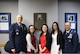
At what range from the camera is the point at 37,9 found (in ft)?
18.3

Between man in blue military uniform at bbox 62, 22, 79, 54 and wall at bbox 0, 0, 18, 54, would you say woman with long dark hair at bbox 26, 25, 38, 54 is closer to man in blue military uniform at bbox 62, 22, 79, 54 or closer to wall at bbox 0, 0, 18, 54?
man in blue military uniform at bbox 62, 22, 79, 54

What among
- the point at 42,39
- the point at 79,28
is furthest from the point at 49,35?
the point at 79,28

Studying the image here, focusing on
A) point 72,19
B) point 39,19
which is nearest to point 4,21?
point 39,19

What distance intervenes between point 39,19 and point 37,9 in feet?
0.89

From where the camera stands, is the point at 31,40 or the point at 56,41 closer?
the point at 56,41

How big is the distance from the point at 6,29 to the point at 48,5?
1399 millimetres

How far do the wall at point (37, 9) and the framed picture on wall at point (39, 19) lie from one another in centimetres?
8

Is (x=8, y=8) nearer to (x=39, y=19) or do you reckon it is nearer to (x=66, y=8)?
Result: (x=39, y=19)

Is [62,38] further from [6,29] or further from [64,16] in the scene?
[6,29]

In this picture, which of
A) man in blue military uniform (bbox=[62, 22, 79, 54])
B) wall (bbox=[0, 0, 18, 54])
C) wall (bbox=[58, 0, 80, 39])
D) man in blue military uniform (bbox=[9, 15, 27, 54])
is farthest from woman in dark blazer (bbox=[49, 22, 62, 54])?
wall (bbox=[0, 0, 18, 54])

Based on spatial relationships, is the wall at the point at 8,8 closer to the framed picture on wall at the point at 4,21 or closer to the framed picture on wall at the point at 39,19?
the framed picture on wall at the point at 4,21

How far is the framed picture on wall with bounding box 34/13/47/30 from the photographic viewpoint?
5582 millimetres

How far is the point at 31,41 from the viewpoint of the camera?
17.0ft

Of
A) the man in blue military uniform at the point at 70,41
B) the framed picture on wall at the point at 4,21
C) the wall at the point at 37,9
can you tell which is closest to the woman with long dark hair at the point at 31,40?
the wall at the point at 37,9
